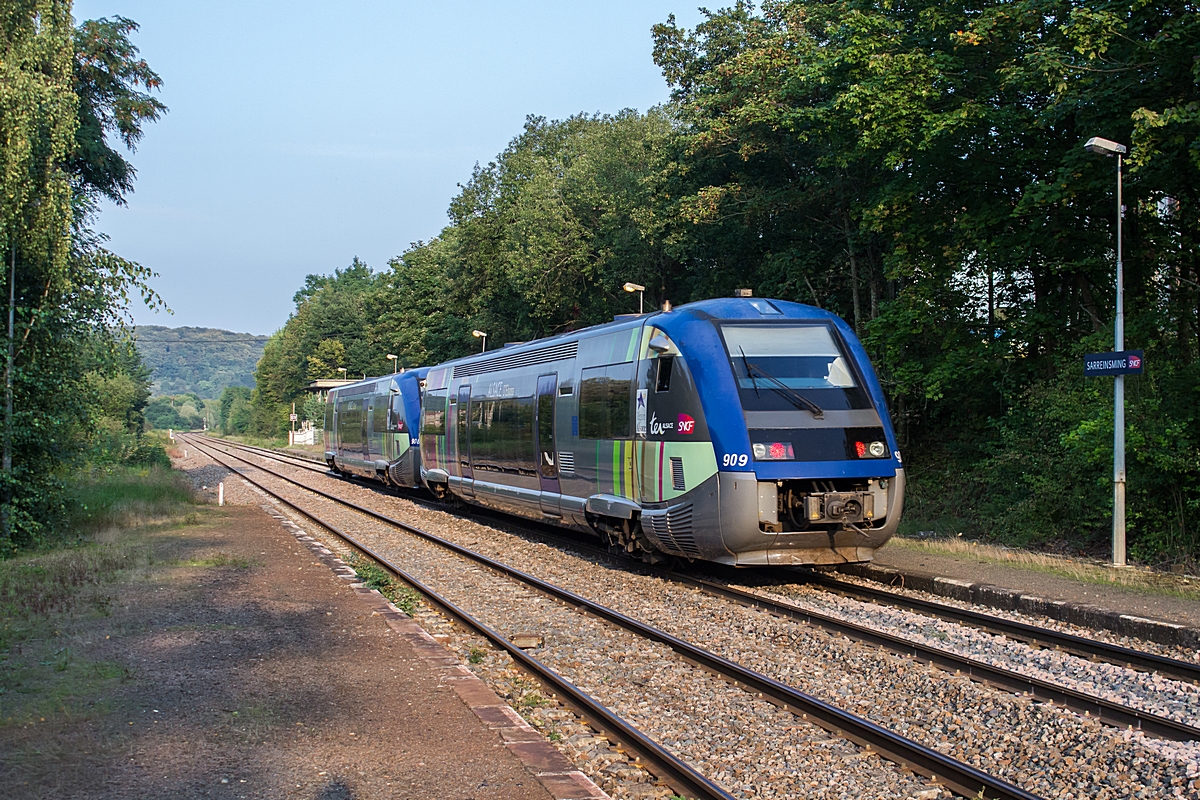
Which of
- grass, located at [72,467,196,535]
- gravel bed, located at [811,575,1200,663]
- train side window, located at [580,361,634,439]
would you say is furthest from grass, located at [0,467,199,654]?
gravel bed, located at [811,575,1200,663]

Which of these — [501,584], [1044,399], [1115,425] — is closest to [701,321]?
[501,584]

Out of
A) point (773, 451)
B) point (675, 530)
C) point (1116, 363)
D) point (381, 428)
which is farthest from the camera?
point (381, 428)

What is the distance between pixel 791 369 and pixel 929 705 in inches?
202

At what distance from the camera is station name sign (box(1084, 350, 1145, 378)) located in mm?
12133

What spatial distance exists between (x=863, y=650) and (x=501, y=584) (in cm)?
539

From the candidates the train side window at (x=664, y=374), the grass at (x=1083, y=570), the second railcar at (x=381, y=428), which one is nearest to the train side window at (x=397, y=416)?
the second railcar at (x=381, y=428)

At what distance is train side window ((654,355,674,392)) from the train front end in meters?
0.20

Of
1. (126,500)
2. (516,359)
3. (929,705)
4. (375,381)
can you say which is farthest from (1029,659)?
(375,381)

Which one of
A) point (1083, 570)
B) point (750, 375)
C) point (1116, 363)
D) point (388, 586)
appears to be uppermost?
point (1116, 363)

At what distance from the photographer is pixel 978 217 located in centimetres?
1855

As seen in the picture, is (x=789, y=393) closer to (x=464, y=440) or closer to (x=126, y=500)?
(x=464, y=440)

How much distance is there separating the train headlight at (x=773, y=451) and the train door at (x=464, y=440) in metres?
10.4

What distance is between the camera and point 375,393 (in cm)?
2970

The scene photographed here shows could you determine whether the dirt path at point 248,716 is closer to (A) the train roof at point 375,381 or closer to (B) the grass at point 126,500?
(B) the grass at point 126,500
